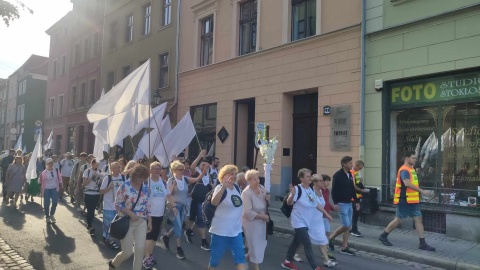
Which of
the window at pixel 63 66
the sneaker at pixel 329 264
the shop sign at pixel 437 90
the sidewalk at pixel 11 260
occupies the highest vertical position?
the window at pixel 63 66

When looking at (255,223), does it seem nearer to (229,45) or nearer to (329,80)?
(329,80)

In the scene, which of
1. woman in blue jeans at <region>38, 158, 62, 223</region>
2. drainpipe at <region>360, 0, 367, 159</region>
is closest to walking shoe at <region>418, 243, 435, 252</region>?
drainpipe at <region>360, 0, 367, 159</region>

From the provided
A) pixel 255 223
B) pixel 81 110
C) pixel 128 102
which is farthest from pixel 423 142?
pixel 81 110

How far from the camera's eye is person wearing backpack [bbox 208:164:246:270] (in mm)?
5082

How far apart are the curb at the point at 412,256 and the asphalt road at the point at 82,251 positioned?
1.40 feet

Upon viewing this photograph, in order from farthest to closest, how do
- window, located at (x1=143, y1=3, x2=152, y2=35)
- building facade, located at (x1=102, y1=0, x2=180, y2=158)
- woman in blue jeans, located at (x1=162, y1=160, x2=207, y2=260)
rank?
1. window, located at (x1=143, y1=3, x2=152, y2=35)
2. building facade, located at (x1=102, y1=0, x2=180, y2=158)
3. woman in blue jeans, located at (x1=162, y1=160, x2=207, y2=260)

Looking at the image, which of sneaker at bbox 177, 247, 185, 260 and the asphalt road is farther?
sneaker at bbox 177, 247, 185, 260

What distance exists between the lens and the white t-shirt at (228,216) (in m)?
5.09

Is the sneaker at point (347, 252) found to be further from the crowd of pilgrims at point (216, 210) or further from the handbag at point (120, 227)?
the handbag at point (120, 227)

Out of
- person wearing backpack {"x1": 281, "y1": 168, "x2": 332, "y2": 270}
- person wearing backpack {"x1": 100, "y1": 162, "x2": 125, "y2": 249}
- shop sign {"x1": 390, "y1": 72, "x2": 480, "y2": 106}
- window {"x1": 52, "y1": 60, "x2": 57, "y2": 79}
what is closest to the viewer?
person wearing backpack {"x1": 281, "y1": 168, "x2": 332, "y2": 270}

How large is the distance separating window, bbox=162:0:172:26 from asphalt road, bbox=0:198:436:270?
13.2 m

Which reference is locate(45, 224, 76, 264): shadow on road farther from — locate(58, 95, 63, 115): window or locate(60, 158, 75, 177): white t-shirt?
locate(58, 95, 63, 115): window

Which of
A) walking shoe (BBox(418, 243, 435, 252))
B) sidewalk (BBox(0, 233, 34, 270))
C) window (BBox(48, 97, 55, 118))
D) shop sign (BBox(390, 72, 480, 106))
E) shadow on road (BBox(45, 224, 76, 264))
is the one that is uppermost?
window (BBox(48, 97, 55, 118))

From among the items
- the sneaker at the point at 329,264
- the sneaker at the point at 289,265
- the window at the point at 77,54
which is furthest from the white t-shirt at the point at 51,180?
the window at the point at 77,54
